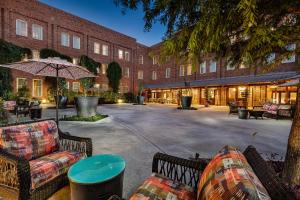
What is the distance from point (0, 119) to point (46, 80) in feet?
48.9

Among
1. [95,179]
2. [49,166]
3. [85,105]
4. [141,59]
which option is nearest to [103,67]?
[141,59]

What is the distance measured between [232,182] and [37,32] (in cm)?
2278

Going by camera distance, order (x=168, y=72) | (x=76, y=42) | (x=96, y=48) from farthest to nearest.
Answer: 1. (x=168, y=72)
2. (x=96, y=48)
3. (x=76, y=42)

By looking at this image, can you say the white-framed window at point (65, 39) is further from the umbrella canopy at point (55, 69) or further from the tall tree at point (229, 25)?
the tall tree at point (229, 25)

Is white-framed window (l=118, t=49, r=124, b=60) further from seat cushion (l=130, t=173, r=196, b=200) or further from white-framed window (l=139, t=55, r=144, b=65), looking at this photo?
seat cushion (l=130, t=173, r=196, b=200)

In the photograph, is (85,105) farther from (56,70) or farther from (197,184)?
(197,184)

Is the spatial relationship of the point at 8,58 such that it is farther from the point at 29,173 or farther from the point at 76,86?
the point at 29,173

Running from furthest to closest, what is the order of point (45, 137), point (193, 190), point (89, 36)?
1. point (89, 36)
2. point (45, 137)
3. point (193, 190)

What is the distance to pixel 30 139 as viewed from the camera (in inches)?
98.6

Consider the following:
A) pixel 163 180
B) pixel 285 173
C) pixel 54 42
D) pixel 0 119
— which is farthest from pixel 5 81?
pixel 285 173

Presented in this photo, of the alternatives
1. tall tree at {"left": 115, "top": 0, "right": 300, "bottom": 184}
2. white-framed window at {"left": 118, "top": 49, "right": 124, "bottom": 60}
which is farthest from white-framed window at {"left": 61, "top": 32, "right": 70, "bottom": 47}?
tall tree at {"left": 115, "top": 0, "right": 300, "bottom": 184}

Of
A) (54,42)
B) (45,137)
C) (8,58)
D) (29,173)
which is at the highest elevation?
(54,42)

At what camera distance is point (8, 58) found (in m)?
14.3

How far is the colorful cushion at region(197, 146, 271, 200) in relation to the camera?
89 cm
